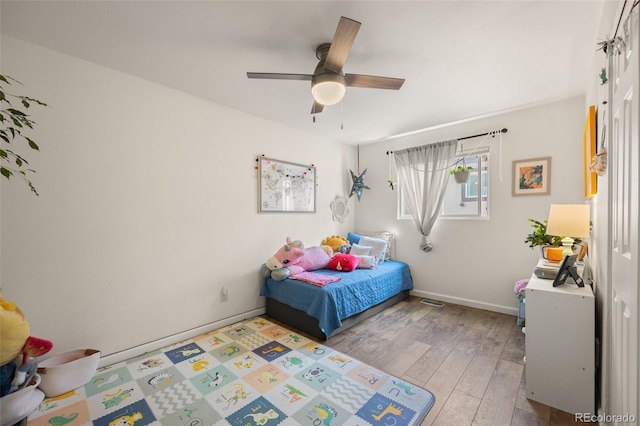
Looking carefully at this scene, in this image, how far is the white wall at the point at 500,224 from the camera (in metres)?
2.79

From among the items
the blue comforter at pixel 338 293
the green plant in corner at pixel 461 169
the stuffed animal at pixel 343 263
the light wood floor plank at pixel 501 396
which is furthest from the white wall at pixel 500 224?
the light wood floor plank at pixel 501 396

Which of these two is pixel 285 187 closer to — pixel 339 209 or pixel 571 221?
pixel 339 209

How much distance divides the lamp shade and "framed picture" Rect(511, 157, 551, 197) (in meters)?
1.13

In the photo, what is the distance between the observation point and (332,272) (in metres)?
3.21

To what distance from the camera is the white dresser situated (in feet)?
5.02

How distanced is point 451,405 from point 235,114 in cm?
323

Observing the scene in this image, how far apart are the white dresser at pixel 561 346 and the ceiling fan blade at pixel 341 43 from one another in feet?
6.23

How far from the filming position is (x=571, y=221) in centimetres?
191

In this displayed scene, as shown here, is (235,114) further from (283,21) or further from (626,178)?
(626,178)

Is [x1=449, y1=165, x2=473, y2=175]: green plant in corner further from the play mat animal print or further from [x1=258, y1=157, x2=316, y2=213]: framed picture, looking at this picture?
the play mat animal print

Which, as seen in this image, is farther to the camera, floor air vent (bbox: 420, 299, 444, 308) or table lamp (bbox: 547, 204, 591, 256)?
floor air vent (bbox: 420, 299, 444, 308)

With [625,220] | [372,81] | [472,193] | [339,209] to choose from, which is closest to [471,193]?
[472,193]

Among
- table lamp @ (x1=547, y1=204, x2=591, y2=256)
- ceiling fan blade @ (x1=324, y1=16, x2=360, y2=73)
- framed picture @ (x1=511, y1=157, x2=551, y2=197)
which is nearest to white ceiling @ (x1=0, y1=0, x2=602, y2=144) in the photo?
ceiling fan blade @ (x1=324, y1=16, x2=360, y2=73)

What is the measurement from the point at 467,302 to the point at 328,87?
317cm
